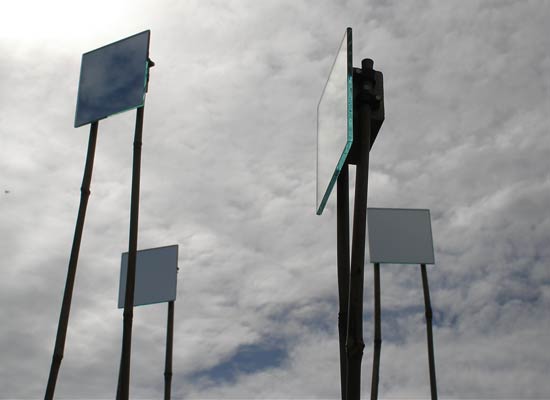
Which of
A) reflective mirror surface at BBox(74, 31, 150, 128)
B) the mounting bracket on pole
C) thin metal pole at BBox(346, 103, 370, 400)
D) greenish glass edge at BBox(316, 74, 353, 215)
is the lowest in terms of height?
thin metal pole at BBox(346, 103, 370, 400)

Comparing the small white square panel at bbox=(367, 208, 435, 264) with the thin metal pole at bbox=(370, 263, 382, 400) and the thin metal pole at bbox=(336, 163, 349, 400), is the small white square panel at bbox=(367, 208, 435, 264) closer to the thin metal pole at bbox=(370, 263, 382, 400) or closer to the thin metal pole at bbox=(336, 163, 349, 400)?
the thin metal pole at bbox=(370, 263, 382, 400)

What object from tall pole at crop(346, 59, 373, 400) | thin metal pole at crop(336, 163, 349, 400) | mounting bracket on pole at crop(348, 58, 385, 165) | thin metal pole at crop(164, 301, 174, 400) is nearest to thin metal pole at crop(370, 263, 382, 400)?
thin metal pole at crop(164, 301, 174, 400)

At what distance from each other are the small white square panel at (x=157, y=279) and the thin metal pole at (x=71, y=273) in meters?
3.73

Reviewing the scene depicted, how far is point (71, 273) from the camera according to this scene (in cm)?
881

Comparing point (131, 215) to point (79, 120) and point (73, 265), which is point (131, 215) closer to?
point (73, 265)

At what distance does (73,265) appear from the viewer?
29.0ft

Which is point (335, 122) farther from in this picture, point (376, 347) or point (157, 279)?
point (376, 347)

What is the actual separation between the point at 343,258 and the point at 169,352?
7.83 m

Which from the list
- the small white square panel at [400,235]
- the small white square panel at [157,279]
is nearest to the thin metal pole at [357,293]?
the small white square panel at [400,235]

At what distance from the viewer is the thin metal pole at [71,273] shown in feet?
27.8

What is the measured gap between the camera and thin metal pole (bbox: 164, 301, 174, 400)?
1211 cm

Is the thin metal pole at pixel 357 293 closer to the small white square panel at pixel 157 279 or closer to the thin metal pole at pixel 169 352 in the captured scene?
the thin metal pole at pixel 169 352

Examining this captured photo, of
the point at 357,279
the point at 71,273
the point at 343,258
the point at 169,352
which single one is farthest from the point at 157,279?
the point at 357,279

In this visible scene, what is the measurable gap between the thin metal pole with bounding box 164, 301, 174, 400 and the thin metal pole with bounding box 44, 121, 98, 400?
3.87 meters
